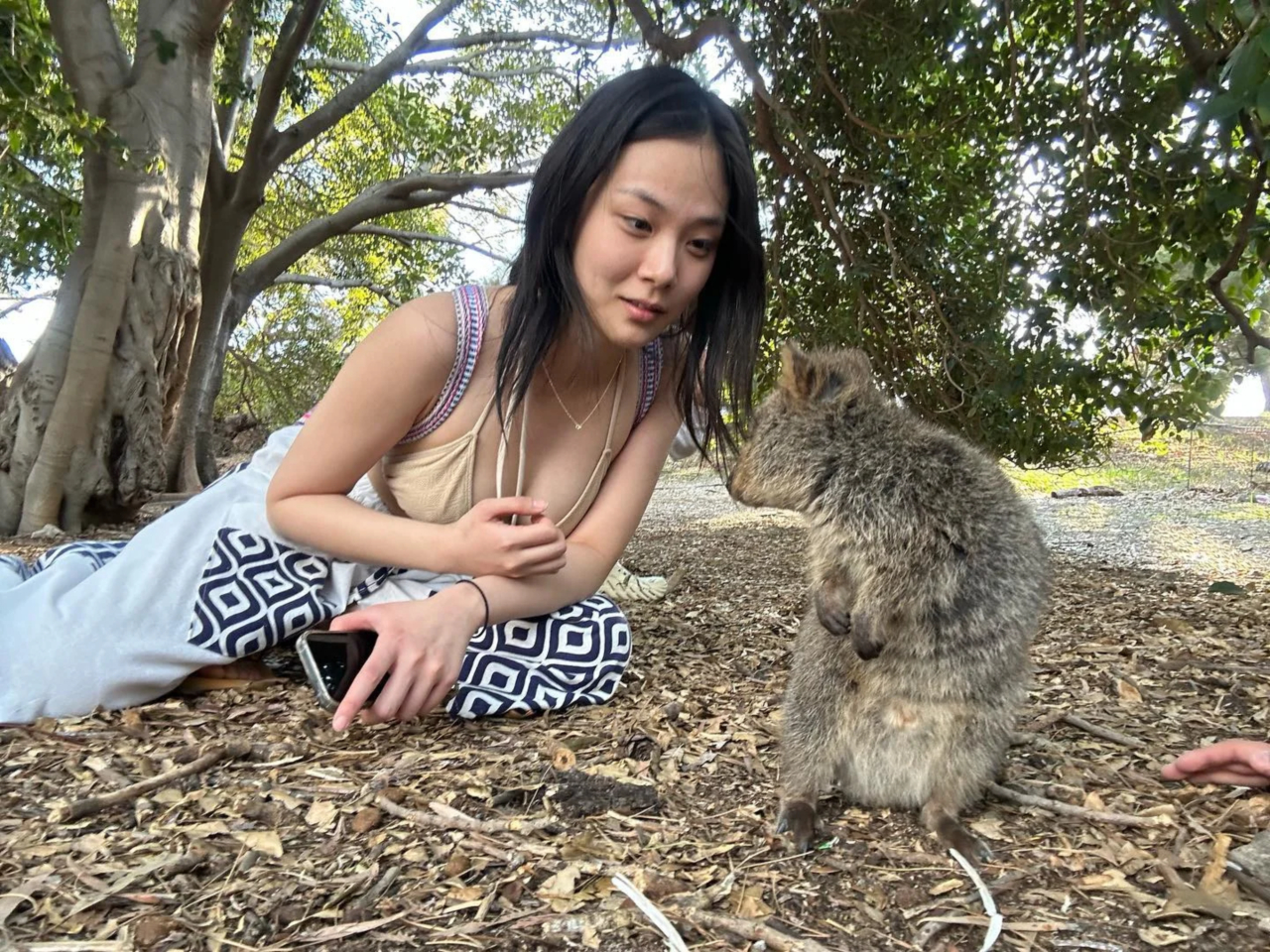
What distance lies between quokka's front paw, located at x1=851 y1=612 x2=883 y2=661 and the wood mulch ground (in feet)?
1.18

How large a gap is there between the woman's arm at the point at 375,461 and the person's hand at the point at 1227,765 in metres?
1.46

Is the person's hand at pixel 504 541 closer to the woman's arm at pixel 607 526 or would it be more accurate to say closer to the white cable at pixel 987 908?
the woman's arm at pixel 607 526

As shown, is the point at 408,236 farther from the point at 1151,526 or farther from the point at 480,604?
the point at 480,604

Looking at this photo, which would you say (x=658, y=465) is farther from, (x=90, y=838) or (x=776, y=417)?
(x=90, y=838)

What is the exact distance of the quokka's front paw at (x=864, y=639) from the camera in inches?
70.0

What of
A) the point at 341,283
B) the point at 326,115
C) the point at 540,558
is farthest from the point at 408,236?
the point at 540,558

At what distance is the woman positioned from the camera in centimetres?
210

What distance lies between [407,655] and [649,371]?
1.17 meters

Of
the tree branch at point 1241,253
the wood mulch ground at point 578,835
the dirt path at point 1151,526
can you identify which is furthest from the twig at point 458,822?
the dirt path at point 1151,526

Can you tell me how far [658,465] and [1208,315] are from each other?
2.11 metres

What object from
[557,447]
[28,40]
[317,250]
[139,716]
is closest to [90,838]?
[139,716]

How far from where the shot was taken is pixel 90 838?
5.36ft

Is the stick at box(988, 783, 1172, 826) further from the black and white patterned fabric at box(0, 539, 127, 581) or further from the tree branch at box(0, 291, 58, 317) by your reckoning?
the tree branch at box(0, 291, 58, 317)

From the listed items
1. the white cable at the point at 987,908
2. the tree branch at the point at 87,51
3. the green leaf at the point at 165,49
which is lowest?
the white cable at the point at 987,908
